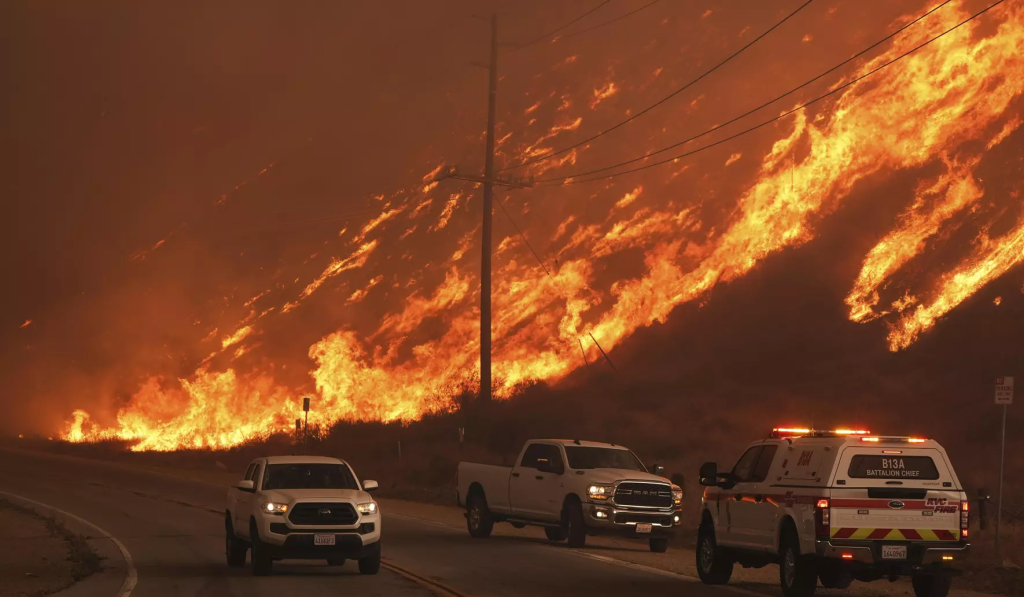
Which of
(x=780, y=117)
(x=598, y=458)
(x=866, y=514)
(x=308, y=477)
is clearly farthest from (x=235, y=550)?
(x=780, y=117)

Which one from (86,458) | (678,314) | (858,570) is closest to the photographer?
(858,570)

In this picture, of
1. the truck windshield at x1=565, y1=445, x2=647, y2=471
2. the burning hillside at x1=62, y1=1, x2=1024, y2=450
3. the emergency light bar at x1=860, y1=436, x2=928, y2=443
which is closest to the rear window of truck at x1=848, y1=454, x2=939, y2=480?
the emergency light bar at x1=860, y1=436, x2=928, y2=443

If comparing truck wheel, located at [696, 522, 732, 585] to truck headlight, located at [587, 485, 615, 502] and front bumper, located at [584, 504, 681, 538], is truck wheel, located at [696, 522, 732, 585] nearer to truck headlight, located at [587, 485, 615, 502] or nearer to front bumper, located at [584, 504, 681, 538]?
front bumper, located at [584, 504, 681, 538]

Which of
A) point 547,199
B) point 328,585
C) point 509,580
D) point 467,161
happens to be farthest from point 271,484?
point 467,161

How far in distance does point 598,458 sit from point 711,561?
281 inches

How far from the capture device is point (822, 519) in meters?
13.6

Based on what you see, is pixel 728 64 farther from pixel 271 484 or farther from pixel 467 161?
pixel 271 484

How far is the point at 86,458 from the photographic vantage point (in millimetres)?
58000

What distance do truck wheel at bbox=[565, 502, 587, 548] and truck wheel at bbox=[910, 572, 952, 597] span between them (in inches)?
333

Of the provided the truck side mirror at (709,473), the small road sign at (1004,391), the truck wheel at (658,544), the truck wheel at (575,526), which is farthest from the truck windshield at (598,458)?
the small road sign at (1004,391)

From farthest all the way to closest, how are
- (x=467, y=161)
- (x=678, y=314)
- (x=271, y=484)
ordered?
(x=467, y=161)
(x=678, y=314)
(x=271, y=484)

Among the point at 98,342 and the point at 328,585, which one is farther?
the point at 98,342

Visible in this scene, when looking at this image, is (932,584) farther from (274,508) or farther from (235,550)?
(235,550)

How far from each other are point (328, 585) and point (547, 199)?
5998 cm
